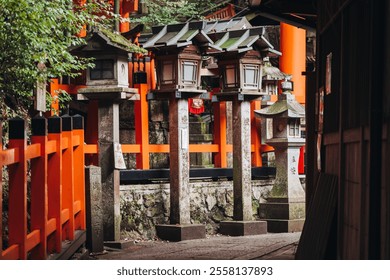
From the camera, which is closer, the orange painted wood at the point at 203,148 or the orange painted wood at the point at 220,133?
the orange painted wood at the point at 203,148

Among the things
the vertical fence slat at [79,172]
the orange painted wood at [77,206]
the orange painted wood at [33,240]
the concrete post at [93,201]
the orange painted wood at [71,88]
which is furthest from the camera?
the orange painted wood at [71,88]

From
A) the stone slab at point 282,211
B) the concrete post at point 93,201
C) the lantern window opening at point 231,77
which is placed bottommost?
the stone slab at point 282,211

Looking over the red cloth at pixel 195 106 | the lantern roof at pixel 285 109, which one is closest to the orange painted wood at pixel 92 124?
the red cloth at pixel 195 106

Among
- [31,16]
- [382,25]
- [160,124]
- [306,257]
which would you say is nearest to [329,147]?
[306,257]

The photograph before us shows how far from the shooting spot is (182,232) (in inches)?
627

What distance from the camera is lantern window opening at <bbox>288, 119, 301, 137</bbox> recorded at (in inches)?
703

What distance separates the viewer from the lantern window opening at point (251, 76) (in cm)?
1703

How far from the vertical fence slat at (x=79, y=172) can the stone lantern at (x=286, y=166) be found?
18.9 ft

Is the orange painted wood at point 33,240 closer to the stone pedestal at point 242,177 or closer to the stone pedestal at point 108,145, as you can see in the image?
the stone pedestal at point 108,145

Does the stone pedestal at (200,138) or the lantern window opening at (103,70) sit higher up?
the lantern window opening at (103,70)

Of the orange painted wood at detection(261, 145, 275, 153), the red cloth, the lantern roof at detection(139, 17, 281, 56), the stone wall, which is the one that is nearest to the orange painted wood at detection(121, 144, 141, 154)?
the stone wall

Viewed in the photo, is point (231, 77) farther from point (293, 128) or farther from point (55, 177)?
point (55, 177)

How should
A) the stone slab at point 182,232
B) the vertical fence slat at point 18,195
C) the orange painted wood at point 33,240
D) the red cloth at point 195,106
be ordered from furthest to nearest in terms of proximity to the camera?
the red cloth at point 195,106 < the stone slab at point 182,232 < the orange painted wood at point 33,240 < the vertical fence slat at point 18,195

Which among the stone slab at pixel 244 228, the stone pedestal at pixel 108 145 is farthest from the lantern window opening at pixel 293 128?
the stone pedestal at pixel 108 145
